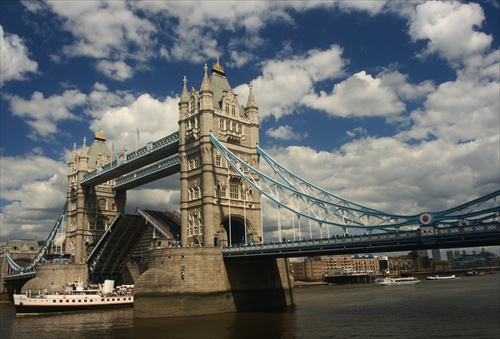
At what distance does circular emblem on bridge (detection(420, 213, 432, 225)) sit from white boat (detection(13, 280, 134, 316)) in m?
42.9

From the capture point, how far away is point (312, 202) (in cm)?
4778

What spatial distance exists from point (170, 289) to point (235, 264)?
8.29 metres

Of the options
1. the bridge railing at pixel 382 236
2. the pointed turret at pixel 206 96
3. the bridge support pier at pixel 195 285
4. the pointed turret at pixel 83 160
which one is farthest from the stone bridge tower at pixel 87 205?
the bridge railing at pixel 382 236

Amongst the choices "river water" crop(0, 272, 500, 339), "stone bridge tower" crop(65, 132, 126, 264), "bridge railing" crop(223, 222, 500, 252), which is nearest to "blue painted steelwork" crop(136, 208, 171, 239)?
"river water" crop(0, 272, 500, 339)

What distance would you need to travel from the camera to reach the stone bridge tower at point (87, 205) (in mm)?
85000

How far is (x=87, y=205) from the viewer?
8688 cm

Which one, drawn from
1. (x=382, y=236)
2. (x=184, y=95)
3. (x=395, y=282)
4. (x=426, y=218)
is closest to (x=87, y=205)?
(x=184, y=95)

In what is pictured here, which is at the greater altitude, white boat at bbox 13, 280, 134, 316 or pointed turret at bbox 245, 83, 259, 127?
pointed turret at bbox 245, 83, 259, 127

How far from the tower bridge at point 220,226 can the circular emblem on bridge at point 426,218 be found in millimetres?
79

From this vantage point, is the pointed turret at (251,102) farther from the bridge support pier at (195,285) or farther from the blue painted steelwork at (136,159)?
the bridge support pier at (195,285)

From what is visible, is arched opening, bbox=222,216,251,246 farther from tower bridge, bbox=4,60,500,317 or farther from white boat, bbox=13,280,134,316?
white boat, bbox=13,280,134,316

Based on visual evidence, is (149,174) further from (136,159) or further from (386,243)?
(386,243)

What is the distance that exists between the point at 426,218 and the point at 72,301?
45627 millimetres

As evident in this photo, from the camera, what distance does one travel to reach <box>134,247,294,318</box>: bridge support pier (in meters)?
46.5
